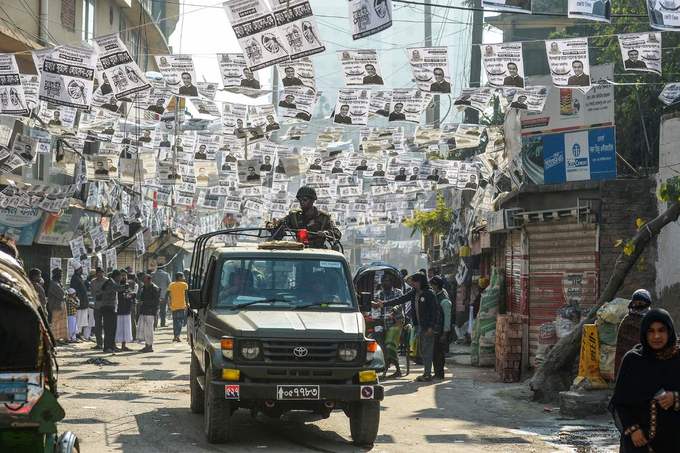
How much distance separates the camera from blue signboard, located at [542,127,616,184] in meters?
20.2

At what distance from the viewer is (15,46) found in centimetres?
2689

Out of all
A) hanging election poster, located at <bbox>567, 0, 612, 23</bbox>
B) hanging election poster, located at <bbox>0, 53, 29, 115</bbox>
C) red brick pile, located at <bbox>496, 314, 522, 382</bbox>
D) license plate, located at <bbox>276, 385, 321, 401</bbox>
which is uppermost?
hanging election poster, located at <bbox>567, 0, 612, 23</bbox>

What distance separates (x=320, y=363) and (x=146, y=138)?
1853cm

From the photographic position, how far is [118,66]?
1769 centimetres

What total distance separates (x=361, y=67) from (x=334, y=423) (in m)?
7.19

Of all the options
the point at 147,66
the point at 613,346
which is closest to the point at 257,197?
the point at 147,66

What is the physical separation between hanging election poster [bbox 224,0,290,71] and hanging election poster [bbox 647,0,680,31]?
511 centimetres

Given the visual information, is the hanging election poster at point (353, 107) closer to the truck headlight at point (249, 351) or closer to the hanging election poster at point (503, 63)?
the hanging election poster at point (503, 63)

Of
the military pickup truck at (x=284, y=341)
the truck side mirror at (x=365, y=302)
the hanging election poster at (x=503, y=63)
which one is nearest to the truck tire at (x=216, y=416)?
the military pickup truck at (x=284, y=341)

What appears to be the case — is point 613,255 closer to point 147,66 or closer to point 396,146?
point 396,146

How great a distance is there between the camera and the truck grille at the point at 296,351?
11.1 meters

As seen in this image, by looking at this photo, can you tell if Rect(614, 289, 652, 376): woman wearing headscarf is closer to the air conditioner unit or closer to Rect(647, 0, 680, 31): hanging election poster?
Rect(647, 0, 680, 31): hanging election poster

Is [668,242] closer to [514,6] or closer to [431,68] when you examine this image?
[431,68]

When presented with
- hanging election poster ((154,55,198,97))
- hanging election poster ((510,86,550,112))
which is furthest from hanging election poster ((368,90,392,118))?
hanging election poster ((154,55,198,97))
